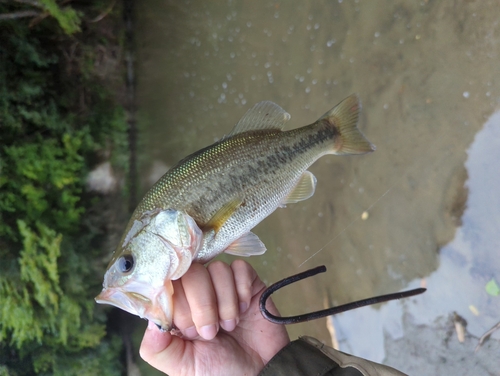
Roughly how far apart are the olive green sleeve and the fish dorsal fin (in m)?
0.83

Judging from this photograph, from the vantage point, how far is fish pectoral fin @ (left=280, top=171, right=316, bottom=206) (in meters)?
1.40

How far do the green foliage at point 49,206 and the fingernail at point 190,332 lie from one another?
196cm

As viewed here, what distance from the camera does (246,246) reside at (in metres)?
1.25

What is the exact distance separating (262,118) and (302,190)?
333 mm

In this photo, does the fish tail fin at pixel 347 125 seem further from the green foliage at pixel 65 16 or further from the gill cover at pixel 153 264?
the green foliage at pixel 65 16

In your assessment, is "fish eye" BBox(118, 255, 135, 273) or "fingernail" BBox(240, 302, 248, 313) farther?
"fingernail" BBox(240, 302, 248, 313)

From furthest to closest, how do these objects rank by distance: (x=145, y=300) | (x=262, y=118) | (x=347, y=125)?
(x=347, y=125) < (x=262, y=118) < (x=145, y=300)

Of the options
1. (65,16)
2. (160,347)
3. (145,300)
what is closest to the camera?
(145,300)

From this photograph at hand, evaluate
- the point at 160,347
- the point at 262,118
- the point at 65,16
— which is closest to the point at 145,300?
the point at 160,347

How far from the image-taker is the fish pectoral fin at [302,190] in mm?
1401

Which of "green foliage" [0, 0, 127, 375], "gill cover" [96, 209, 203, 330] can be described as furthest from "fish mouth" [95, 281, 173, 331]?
"green foliage" [0, 0, 127, 375]

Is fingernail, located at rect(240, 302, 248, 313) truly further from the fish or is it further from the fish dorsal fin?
the fish dorsal fin

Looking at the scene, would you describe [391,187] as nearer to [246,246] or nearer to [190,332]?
[246,246]

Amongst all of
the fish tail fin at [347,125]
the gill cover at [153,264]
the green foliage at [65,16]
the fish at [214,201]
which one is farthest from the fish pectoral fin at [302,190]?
the green foliage at [65,16]
